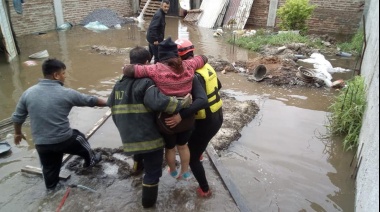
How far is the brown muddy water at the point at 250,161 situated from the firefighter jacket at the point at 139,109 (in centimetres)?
87

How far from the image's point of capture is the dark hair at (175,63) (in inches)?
107

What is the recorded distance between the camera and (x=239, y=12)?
14430 mm

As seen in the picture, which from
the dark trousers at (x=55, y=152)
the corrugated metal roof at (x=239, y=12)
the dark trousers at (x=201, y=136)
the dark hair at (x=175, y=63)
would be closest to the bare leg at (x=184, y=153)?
the dark trousers at (x=201, y=136)

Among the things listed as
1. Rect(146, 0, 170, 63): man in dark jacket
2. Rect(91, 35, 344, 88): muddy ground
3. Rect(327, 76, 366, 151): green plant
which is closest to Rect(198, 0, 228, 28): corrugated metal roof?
Rect(91, 35, 344, 88): muddy ground

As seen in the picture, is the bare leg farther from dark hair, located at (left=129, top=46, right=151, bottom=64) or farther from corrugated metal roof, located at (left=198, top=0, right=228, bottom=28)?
corrugated metal roof, located at (left=198, top=0, right=228, bottom=28)

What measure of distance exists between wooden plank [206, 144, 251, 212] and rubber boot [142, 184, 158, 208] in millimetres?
924

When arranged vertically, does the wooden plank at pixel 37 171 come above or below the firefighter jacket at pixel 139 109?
below

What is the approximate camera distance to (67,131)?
11.1ft

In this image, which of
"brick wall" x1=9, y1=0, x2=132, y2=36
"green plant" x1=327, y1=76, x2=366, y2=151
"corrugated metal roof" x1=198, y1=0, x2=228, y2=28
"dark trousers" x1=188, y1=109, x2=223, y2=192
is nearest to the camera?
"dark trousers" x1=188, y1=109, x2=223, y2=192

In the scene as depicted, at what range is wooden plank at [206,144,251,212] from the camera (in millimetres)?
3403

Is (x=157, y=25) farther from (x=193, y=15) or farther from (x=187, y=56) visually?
(x=193, y=15)

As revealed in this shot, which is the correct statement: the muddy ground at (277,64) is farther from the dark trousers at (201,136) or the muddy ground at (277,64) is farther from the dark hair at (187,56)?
the dark hair at (187,56)

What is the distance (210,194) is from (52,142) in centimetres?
185

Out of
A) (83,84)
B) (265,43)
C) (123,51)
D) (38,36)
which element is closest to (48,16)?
(38,36)
